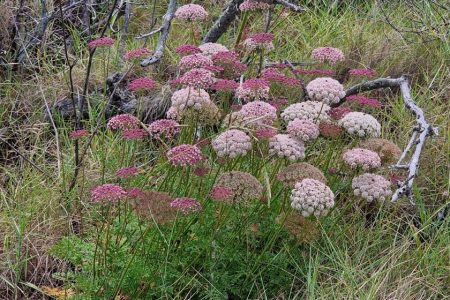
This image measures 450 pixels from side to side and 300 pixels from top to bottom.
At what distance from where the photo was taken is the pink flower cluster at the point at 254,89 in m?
3.03

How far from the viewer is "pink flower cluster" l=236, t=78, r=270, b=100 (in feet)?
9.95

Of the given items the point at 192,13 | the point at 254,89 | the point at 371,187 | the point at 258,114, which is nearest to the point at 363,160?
the point at 371,187

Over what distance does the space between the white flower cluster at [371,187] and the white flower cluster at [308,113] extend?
330mm

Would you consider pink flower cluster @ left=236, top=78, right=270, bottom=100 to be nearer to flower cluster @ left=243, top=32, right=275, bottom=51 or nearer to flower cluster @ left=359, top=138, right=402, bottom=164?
flower cluster @ left=243, top=32, right=275, bottom=51

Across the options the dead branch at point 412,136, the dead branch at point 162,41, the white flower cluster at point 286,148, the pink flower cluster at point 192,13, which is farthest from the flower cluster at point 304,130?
the dead branch at point 162,41

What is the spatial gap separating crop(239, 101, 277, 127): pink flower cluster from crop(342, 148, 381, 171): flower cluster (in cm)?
→ 35

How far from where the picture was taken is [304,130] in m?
2.86

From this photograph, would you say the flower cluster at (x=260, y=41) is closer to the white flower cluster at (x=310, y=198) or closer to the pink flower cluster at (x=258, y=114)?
the pink flower cluster at (x=258, y=114)

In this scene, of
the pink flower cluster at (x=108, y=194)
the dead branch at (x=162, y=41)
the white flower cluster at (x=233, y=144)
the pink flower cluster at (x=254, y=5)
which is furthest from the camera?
the dead branch at (x=162, y=41)

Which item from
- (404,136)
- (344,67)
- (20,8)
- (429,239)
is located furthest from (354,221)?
(20,8)

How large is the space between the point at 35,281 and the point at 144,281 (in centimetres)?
81

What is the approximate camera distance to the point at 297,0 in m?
5.61

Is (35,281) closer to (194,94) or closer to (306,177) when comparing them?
(194,94)

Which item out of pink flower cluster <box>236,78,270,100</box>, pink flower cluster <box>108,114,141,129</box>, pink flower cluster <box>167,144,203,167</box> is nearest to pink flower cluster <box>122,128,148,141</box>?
pink flower cluster <box>108,114,141,129</box>
